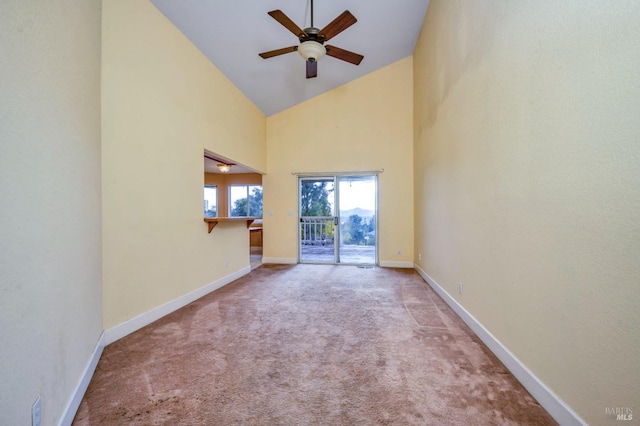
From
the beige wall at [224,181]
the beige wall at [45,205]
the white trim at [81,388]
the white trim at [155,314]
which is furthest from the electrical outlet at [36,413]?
the beige wall at [224,181]

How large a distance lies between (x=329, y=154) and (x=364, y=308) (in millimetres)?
3654

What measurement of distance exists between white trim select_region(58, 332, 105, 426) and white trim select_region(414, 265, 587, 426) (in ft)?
8.25

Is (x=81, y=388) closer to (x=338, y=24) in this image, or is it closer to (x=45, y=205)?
(x=45, y=205)

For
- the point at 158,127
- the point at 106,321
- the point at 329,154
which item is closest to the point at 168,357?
the point at 106,321

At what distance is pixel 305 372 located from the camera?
185 cm

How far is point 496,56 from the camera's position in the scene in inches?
80.8

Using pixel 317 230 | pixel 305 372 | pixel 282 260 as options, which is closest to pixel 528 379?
pixel 305 372

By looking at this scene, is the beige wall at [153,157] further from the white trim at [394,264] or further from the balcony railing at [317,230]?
the white trim at [394,264]

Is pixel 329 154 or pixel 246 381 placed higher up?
pixel 329 154

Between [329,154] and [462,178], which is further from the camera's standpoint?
[329,154]

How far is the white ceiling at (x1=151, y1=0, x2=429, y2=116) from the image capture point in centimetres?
311

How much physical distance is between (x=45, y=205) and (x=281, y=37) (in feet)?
11.4

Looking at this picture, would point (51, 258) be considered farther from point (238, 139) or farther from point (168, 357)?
point (238, 139)

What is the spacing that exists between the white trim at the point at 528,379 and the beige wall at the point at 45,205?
2.41 m
